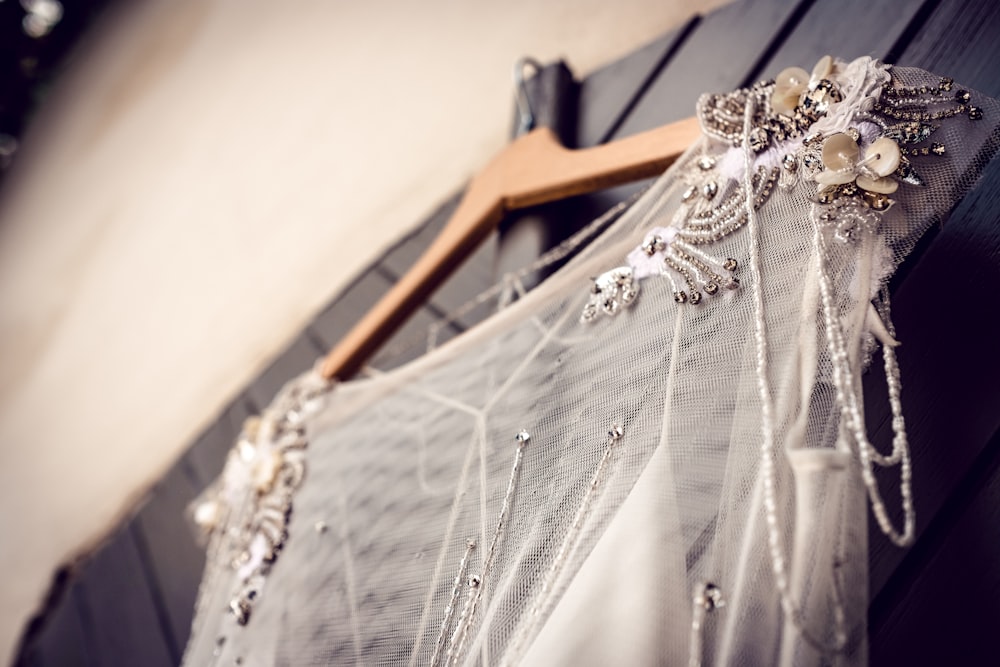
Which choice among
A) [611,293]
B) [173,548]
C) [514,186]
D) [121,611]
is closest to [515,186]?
[514,186]

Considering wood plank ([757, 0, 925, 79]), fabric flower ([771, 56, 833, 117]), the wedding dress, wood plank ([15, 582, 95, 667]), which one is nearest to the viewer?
the wedding dress

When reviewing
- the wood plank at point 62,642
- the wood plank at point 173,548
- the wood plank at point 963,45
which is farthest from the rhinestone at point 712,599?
the wood plank at point 62,642

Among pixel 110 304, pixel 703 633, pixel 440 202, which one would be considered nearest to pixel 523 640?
pixel 703 633

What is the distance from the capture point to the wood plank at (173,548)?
988 millimetres

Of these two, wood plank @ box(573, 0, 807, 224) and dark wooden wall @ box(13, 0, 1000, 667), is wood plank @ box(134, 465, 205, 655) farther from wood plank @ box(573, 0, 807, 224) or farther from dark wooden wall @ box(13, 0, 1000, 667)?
wood plank @ box(573, 0, 807, 224)

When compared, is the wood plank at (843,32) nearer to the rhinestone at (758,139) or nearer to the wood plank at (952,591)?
the rhinestone at (758,139)

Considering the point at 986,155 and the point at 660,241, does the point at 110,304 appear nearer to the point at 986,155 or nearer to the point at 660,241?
the point at 660,241

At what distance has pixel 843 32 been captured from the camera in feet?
1.98

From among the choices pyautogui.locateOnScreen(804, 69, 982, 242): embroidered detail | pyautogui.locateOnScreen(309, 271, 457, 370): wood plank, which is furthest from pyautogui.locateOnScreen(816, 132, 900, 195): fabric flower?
pyautogui.locateOnScreen(309, 271, 457, 370): wood plank

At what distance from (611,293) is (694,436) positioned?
0.14 m

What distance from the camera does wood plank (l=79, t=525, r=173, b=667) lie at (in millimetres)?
1006

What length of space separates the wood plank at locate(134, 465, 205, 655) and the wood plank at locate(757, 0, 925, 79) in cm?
99

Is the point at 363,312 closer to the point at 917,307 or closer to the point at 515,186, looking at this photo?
the point at 515,186

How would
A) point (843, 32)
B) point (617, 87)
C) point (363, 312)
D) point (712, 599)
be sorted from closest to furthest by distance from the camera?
point (712, 599)
point (843, 32)
point (617, 87)
point (363, 312)
